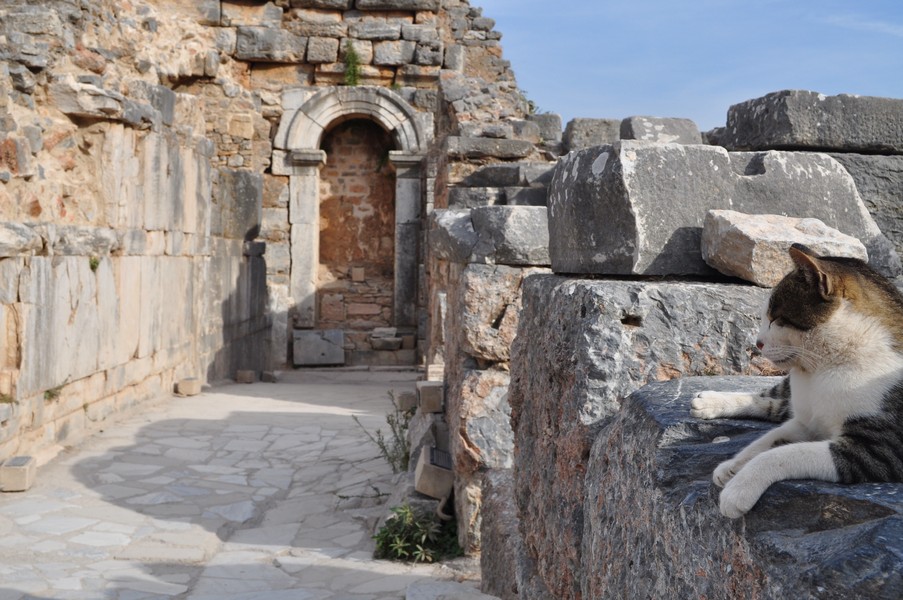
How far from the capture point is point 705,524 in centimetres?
138

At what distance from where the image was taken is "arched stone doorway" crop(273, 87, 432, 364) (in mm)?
14305

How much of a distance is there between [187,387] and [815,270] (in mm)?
9276

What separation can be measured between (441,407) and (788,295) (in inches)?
193

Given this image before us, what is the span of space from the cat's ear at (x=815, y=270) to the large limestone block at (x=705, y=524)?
32cm

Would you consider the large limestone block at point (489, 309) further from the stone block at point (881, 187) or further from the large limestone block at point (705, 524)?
the large limestone block at point (705, 524)

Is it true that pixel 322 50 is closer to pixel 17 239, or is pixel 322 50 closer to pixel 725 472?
pixel 17 239

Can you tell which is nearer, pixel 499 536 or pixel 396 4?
pixel 499 536

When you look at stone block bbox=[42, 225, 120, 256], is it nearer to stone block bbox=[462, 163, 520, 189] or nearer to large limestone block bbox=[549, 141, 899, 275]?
stone block bbox=[462, 163, 520, 189]

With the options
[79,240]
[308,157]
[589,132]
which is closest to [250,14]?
[308,157]

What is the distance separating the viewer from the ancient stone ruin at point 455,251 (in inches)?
70.9

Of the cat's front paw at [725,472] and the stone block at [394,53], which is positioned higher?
the stone block at [394,53]

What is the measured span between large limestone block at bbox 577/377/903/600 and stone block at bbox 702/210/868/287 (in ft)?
1.07

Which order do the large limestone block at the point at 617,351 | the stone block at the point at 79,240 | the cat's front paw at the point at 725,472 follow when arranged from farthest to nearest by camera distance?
the stone block at the point at 79,240 → the large limestone block at the point at 617,351 → the cat's front paw at the point at 725,472

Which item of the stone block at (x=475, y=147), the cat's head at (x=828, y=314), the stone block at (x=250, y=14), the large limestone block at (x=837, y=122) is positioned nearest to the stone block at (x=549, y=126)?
the stone block at (x=475, y=147)
